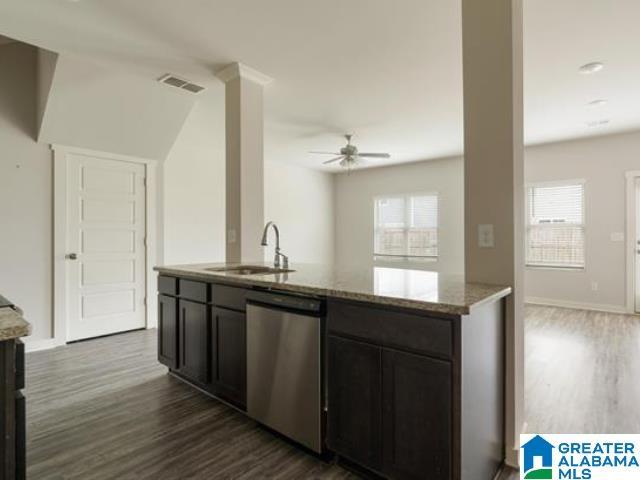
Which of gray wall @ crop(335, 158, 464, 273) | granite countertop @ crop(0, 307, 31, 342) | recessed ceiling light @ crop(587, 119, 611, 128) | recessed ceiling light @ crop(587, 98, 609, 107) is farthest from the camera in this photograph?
gray wall @ crop(335, 158, 464, 273)

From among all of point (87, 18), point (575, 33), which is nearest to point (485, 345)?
point (575, 33)

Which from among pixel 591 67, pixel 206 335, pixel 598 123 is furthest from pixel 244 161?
pixel 598 123

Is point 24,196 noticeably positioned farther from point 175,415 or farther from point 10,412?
point 10,412

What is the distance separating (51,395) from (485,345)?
9.97ft

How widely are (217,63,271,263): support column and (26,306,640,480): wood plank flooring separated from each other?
4.37ft

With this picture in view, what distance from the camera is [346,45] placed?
2762mm

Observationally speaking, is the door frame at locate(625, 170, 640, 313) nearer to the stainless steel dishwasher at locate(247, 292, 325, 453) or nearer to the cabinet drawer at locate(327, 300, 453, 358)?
the cabinet drawer at locate(327, 300, 453, 358)

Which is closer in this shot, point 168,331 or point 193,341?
point 193,341

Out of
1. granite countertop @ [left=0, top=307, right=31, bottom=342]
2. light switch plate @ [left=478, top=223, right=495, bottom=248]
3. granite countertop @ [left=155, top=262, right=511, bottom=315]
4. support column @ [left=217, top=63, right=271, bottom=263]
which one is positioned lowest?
granite countertop @ [left=0, top=307, right=31, bottom=342]

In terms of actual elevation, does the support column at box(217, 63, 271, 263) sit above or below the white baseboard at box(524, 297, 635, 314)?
above

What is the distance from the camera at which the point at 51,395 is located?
2.60 m

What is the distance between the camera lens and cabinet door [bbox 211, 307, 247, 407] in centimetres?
221

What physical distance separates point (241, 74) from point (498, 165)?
7.90 ft

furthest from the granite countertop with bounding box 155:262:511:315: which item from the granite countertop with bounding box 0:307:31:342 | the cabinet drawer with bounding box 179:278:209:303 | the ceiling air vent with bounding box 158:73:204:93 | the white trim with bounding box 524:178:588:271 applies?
the white trim with bounding box 524:178:588:271
